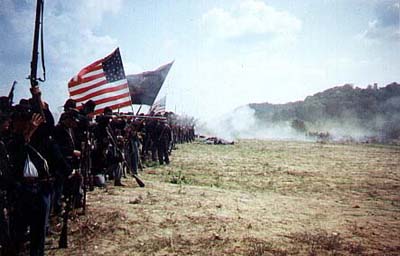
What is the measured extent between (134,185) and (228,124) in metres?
82.8

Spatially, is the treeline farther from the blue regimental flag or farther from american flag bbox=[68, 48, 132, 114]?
american flag bbox=[68, 48, 132, 114]

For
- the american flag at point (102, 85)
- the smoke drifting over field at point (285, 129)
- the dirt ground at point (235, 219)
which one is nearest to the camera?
the dirt ground at point (235, 219)

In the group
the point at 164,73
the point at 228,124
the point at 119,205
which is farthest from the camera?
the point at 228,124

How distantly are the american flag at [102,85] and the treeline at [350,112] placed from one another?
70.9 metres

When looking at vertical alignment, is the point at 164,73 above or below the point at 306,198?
above

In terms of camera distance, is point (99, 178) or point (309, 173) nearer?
point (99, 178)

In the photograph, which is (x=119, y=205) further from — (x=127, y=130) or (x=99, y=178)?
(x=127, y=130)

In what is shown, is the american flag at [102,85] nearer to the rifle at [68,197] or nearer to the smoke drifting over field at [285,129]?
the rifle at [68,197]

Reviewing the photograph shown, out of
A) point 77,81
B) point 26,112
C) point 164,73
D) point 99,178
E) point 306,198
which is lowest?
point 306,198

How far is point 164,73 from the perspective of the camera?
618 inches

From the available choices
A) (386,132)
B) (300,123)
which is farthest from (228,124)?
(386,132)

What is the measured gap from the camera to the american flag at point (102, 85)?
999 cm


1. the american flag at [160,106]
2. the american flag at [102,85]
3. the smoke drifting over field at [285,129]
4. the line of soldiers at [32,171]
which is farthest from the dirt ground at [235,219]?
the smoke drifting over field at [285,129]

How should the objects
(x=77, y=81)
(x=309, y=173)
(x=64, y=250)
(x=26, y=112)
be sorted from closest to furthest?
(x=26, y=112) < (x=64, y=250) < (x=77, y=81) < (x=309, y=173)
